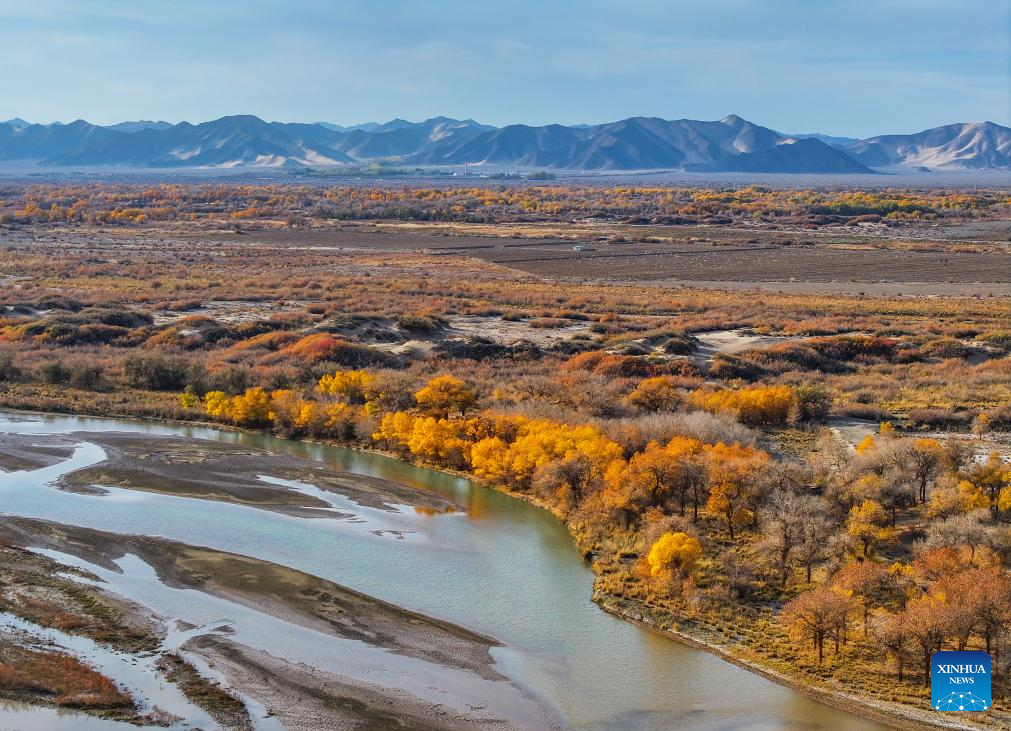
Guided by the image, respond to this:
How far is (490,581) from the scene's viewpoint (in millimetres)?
27000

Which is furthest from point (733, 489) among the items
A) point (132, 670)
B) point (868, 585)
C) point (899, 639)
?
point (132, 670)

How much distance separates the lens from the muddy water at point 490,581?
20.9 metres

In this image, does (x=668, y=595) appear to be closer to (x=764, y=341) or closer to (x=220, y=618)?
(x=220, y=618)

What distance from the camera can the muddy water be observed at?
20859mm

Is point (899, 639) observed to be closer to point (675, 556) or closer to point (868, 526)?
point (868, 526)

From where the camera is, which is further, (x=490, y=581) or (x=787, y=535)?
(x=490, y=581)

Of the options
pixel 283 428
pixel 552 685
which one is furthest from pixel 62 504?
pixel 552 685

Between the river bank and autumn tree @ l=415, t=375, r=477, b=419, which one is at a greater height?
autumn tree @ l=415, t=375, r=477, b=419

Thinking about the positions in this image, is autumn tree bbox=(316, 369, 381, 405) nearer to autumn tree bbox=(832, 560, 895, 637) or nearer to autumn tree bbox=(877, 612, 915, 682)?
autumn tree bbox=(832, 560, 895, 637)

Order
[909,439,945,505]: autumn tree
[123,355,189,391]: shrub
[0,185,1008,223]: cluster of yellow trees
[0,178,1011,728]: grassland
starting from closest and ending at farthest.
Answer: [0,178,1011,728]: grassland, [909,439,945,505]: autumn tree, [123,355,189,391]: shrub, [0,185,1008,223]: cluster of yellow trees

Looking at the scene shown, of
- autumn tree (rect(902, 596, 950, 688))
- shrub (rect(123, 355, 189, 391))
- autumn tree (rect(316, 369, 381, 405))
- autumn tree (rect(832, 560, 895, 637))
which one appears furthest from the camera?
shrub (rect(123, 355, 189, 391))

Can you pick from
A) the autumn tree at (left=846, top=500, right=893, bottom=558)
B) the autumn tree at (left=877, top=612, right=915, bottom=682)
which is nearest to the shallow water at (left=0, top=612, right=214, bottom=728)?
the autumn tree at (left=877, top=612, right=915, bottom=682)

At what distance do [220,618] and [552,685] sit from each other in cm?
809

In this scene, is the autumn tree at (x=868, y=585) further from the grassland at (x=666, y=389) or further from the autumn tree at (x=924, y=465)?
the autumn tree at (x=924, y=465)
